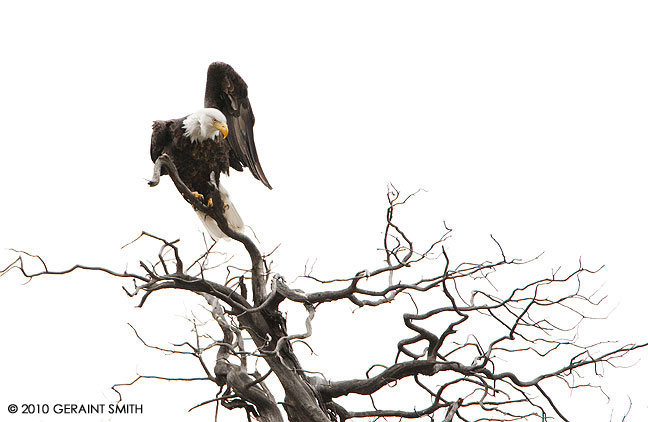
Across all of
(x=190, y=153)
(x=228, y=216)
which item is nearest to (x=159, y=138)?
(x=190, y=153)

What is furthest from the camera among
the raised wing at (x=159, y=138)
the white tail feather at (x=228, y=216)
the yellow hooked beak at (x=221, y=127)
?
the white tail feather at (x=228, y=216)

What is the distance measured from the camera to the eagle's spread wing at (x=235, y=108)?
598 cm

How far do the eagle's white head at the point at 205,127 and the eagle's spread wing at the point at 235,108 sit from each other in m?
0.57

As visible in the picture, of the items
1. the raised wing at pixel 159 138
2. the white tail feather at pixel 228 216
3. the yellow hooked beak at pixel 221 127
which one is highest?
the raised wing at pixel 159 138

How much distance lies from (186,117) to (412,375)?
243 cm

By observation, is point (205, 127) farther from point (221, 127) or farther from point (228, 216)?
point (228, 216)

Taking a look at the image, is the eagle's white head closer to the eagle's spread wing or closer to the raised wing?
the raised wing

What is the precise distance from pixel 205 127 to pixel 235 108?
3.00ft

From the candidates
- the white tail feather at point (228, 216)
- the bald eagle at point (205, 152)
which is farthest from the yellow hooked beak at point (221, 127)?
the white tail feather at point (228, 216)

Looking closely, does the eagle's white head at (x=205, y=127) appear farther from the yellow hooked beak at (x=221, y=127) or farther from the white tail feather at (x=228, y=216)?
the white tail feather at (x=228, y=216)

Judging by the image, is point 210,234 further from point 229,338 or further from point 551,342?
point 551,342

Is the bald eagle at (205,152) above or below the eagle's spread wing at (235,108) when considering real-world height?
below

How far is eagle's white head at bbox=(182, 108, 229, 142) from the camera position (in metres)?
5.36

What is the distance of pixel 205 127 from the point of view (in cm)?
535
